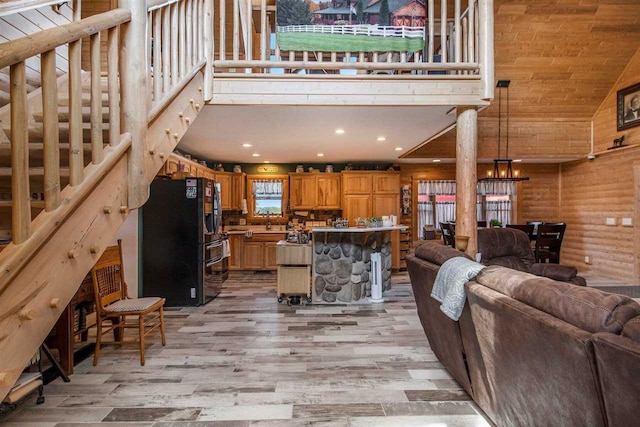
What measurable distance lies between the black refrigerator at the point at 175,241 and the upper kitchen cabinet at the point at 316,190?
3390mm

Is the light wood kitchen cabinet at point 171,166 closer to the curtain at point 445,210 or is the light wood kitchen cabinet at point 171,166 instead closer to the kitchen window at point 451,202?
the kitchen window at point 451,202

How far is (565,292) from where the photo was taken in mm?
1399

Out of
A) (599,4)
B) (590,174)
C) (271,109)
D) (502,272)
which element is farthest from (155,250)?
(590,174)

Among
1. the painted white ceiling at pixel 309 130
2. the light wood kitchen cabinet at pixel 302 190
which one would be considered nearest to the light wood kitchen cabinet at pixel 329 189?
the light wood kitchen cabinet at pixel 302 190

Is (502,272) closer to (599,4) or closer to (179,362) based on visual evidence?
(179,362)

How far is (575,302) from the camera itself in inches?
52.1

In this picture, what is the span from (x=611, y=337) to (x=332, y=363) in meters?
2.29

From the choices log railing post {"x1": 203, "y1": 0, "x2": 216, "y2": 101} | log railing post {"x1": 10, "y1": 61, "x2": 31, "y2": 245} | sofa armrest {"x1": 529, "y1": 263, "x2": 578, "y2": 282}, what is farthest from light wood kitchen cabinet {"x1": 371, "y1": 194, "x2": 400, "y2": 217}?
log railing post {"x1": 10, "y1": 61, "x2": 31, "y2": 245}

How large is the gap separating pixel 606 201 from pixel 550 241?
8.97 ft

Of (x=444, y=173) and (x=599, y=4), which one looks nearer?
(x=599, y=4)

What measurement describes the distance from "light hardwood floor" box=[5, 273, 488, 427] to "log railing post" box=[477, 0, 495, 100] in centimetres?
273

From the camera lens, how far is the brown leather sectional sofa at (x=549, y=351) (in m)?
1.08

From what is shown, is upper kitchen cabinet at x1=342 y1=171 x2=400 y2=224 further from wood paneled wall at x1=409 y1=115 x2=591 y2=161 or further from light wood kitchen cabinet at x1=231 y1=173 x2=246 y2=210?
light wood kitchen cabinet at x1=231 y1=173 x2=246 y2=210

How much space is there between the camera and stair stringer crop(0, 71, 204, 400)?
127 centimetres
